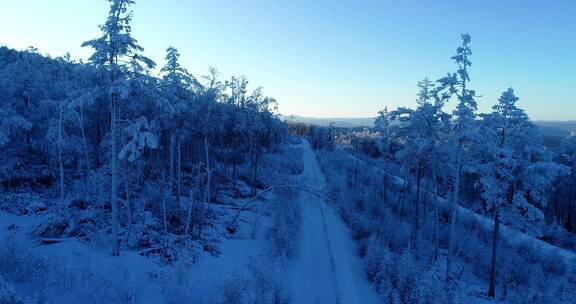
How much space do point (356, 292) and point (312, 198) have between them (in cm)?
1857

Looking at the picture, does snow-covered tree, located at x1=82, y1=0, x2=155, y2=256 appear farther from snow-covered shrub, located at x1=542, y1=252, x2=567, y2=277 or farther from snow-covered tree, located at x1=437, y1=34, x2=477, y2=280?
snow-covered shrub, located at x1=542, y1=252, x2=567, y2=277

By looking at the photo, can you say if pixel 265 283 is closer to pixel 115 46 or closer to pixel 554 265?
pixel 115 46

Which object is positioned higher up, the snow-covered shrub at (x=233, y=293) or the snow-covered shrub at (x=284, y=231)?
the snow-covered shrub at (x=233, y=293)

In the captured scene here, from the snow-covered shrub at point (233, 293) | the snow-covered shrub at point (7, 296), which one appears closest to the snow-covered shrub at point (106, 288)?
the snow-covered shrub at point (7, 296)

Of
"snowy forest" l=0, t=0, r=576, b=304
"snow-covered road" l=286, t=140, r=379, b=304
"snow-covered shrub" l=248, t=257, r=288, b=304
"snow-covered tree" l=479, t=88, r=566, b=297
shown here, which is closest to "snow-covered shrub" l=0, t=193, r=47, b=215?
"snowy forest" l=0, t=0, r=576, b=304

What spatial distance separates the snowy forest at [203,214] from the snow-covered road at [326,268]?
4.0 inches

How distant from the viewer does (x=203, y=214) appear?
21.0 m

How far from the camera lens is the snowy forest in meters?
12.8

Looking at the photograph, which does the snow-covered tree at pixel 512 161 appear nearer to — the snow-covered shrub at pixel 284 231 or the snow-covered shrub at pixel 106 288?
the snow-covered shrub at pixel 284 231

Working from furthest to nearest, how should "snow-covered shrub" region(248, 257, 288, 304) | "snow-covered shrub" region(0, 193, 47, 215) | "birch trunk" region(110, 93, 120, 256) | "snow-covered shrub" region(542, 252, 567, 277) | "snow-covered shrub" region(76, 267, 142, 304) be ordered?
"snow-covered shrub" region(542, 252, 567, 277) → "snow-covered shrub" region(0, 193, 47, 215) → "birch trunk" region(110, 93, 120, 256) → "snow-covered shrub" region(248, 257, 288, 304) → "snow-covered shrub" region(76, 267, 142, 304)

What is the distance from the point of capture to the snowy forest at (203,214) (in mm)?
12781

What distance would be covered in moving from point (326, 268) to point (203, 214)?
320 inches

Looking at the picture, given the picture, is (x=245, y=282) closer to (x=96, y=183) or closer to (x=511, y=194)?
(x=96, y=183)

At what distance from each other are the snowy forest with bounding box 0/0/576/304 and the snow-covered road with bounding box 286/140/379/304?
4.0 inches
